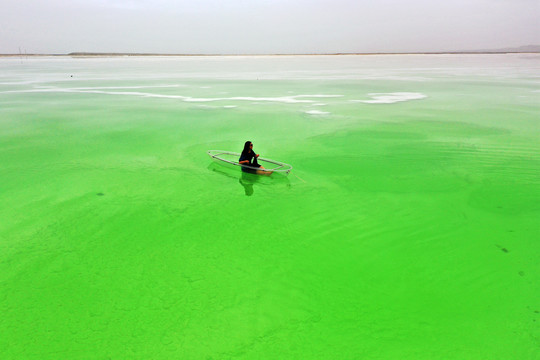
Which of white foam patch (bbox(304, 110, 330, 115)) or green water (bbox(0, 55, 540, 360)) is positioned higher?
white foam patch (bbox(304, 110, 330, 115))

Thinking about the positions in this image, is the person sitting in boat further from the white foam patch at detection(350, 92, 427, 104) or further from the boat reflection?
the white foam patch at detection(350, 92, 427, 104)

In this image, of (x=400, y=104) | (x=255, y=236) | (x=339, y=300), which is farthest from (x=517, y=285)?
(x=400, y=104)

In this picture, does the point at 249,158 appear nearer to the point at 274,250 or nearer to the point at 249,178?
the point at 249,178

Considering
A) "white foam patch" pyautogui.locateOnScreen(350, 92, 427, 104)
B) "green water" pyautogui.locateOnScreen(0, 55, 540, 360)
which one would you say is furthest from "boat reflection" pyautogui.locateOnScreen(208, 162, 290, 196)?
"white foam patch" pyautogui.locateOnScreen(350, 92, 427, 104)

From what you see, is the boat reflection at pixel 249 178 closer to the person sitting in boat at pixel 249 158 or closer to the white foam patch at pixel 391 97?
the person sitting in boat at pixel 249 158

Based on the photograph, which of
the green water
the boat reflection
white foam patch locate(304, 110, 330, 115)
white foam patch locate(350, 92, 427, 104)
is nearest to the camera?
the green water

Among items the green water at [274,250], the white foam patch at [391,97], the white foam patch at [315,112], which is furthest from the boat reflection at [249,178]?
the white foam patch at [391,97]

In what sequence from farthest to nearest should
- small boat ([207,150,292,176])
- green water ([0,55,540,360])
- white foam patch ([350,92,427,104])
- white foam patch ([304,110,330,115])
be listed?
1. white foam patch ([350,92,427,104])
2. white foam patch ([304,110,330,115])
3. small boat ([207,150,292,176])
4. green water ([0,55,540,360])

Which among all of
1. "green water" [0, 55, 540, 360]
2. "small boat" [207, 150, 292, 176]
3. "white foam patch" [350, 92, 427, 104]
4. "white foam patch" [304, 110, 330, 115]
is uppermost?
"white foam patch" [350, 92, 427, 104]
